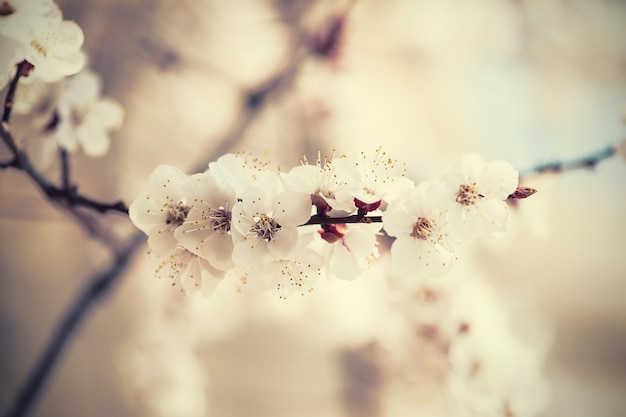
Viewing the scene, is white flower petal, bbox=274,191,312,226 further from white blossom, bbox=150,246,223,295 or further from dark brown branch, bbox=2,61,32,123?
dark brown branch, bbox=2,61,32,123

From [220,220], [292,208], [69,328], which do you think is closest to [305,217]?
[292,208]

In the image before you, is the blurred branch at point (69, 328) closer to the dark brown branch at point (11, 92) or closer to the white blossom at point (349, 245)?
the dark brown branch at point (11, 92)

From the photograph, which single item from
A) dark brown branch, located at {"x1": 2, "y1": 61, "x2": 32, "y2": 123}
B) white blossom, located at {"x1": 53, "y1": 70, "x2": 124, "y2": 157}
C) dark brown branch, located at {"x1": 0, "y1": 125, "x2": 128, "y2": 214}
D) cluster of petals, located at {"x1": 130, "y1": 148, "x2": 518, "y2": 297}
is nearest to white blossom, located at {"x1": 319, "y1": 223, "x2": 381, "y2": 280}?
cluster of petals, located at {"x1": 130, "y1": 148, "x2": 518, "y2": 297}

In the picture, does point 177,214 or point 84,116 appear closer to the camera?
point 177,214


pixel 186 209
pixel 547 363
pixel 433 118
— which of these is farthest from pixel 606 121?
pixel 186 209

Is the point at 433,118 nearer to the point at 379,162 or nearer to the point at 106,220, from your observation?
the point at 379,162

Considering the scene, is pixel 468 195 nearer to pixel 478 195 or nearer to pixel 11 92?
pixel 478 195

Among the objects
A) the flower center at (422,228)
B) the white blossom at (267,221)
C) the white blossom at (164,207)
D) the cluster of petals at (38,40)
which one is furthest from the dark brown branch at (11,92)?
the flower center at (422,228)
